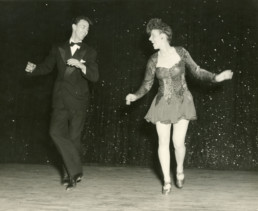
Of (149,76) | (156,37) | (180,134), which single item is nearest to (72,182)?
(180,134)

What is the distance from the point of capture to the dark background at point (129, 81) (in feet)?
18.6

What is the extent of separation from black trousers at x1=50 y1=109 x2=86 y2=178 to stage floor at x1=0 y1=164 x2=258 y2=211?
0.68 feet

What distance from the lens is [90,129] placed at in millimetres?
6160

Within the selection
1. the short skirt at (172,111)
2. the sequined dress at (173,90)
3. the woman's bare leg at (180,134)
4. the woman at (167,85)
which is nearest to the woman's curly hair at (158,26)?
the woman at (167,85)

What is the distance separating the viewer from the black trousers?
4148 mm

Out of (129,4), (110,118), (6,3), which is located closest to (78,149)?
(110,118)

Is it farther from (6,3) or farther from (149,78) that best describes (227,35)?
(6,3)

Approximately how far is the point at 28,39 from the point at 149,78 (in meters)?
2.79

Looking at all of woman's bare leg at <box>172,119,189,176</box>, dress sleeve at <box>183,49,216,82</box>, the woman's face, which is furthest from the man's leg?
dress sleeve at <box>183,49,216,82</box>

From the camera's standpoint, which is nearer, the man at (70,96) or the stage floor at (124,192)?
the stage floor at (124,192)

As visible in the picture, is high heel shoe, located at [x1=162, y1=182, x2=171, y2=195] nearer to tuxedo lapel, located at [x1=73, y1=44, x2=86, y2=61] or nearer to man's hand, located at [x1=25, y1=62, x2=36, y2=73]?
tuxedo lapel, located at [x1=73, y1=44, x2=86, y2=61]

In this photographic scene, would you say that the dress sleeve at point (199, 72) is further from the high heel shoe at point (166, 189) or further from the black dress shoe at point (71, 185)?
the black dress shoe at point (71, 185)

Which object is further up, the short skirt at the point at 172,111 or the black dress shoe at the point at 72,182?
the short skirt at the point at 172,111

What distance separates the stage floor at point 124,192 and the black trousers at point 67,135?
0.21 metres
